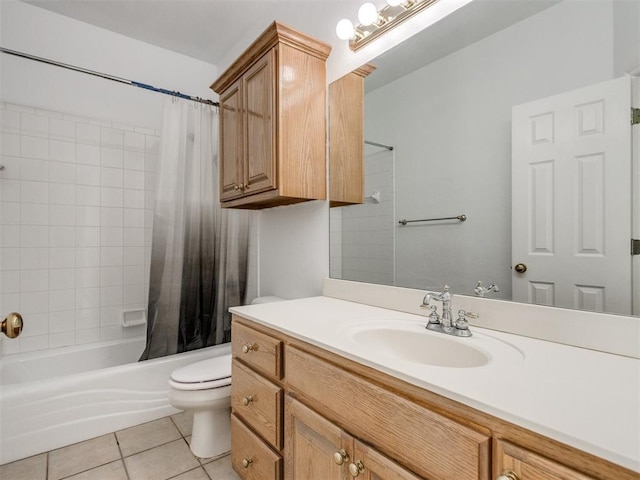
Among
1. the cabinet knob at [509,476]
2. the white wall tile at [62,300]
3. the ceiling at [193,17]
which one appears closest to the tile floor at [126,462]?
the white wall tile at [62,300]

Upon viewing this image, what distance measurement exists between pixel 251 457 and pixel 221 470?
40cm

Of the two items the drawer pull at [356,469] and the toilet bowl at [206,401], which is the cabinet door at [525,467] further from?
the toilet bowl at [206,401]

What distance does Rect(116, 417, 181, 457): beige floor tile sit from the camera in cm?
171

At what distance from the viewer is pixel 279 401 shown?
1118mm

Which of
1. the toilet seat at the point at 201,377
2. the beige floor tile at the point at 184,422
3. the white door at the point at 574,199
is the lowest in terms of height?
the beige floor tile at the point at 184,422

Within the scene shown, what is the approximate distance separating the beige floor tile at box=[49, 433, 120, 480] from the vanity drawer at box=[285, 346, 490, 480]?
1.32 meters

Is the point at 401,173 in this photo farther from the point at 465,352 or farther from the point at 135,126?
the point at 135,126

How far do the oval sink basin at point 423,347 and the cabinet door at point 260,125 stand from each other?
0.85m

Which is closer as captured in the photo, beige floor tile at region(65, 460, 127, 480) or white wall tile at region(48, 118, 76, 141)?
beige floor tile at region(65, 460, 127, 480)

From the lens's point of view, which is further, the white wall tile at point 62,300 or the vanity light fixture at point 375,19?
the white wall tile at point 62,300

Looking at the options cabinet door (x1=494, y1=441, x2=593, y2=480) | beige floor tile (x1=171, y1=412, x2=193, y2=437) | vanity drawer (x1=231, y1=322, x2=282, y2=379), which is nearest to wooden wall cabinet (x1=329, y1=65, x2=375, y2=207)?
vanity drawer (x1=231, y1=322, x2=282, y2=379)

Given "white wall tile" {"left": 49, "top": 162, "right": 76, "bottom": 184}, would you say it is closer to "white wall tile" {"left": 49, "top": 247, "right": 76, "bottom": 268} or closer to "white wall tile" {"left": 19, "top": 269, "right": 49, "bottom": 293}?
"white wall tile" {"left": 49, "top": 247, "right": 76, "bottom": 268}

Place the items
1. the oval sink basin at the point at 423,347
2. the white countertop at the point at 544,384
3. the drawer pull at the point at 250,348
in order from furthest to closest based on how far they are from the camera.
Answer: the drawer pull at the point at 250,348
the oval sink basin at the point at 423,347
the white countertop at the point at 544,384

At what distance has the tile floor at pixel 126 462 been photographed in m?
1.50
